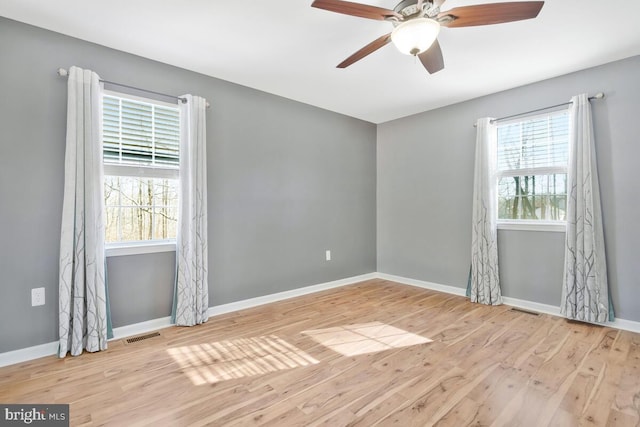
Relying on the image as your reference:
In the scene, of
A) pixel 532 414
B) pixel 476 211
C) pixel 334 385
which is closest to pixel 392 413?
pixel 334 385

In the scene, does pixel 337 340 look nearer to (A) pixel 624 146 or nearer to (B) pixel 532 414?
(B) pixel 532 414

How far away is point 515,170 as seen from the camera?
355 centimetres

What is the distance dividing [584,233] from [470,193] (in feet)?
4.00

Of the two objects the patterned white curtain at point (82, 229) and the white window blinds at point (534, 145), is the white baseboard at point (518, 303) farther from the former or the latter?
the patterned white curtain at point (82, 229)

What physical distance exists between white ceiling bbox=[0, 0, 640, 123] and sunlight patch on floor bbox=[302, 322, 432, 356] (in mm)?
2471

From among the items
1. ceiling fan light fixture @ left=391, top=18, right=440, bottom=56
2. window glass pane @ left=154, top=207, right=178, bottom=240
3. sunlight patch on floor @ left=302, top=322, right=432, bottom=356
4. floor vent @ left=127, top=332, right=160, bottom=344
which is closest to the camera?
ceiling fan light fixture @ left=391, top=18, right=440, bottom=56

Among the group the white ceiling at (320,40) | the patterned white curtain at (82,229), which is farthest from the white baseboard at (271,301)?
the white ceiling at (320,40)

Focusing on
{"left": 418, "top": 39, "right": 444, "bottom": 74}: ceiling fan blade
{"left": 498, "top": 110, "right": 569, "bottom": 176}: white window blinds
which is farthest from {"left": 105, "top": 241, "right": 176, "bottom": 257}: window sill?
{"left": 498, "top": 110, "right": 569, "bottom": 176}: white window blinds

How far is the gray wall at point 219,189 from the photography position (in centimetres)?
225

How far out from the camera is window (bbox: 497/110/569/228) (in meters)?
3.24

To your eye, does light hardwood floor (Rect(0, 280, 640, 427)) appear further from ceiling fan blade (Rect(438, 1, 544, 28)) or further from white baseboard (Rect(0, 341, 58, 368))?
ceiling fan blade (Rect(438, 1, 544, 28))

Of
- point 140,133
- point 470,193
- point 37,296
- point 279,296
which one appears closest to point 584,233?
point 470,193

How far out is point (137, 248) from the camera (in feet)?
9.01

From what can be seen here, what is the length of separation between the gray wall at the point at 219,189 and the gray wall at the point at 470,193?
453 millimetres
